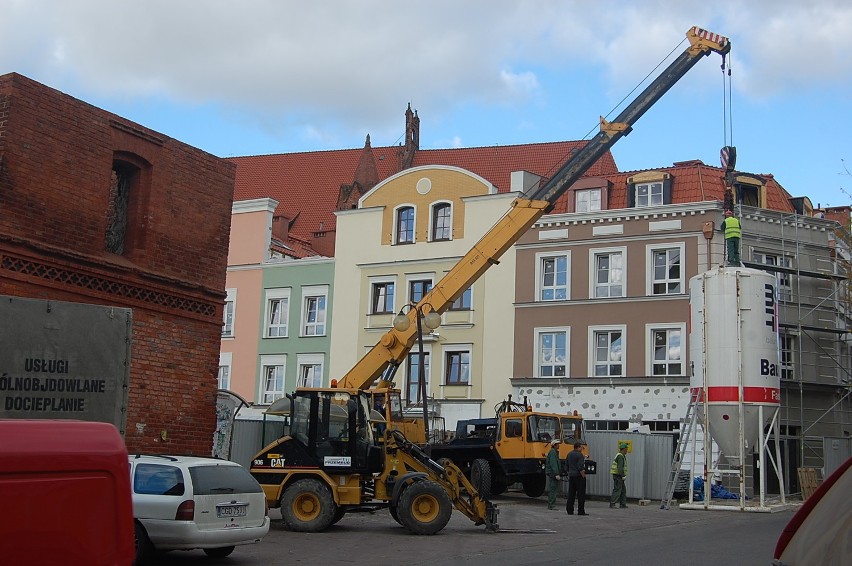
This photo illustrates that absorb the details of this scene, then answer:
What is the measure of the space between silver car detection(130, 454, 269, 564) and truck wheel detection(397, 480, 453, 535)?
186 inches

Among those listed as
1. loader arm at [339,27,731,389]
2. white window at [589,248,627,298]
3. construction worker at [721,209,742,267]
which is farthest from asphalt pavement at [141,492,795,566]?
white window at [589,248,627,298]

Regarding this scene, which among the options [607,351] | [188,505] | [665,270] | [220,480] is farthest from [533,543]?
[665,270]

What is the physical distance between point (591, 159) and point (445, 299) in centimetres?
490

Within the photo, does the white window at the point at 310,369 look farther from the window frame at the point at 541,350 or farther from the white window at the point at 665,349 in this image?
the white window at the point at 665,349

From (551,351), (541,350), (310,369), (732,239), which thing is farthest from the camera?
(310,369)

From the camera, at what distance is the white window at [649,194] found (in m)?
40.3

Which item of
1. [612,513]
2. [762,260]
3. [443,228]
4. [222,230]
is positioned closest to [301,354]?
[443,228]

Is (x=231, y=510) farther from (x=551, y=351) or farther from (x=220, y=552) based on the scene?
(x=551, y=351)

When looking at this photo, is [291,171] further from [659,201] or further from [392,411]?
[392,411]

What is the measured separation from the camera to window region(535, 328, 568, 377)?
40156 mm

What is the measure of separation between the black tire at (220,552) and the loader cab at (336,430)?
4245 millimetres

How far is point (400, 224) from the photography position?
148 ft

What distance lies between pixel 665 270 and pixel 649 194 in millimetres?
3418

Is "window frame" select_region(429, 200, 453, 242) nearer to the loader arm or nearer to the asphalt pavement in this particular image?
the loader arm
